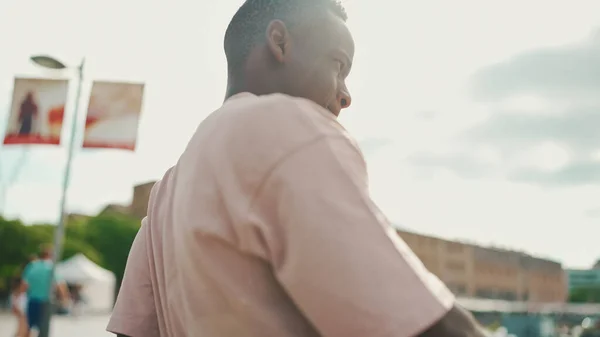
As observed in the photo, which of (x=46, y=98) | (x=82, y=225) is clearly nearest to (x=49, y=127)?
(x=46, y=98)

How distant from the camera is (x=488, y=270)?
312ft

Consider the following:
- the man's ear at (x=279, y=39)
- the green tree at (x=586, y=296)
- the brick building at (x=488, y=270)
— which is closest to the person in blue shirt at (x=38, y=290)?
the man's ear at (x=279, y=39)

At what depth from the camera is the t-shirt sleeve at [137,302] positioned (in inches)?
60.3

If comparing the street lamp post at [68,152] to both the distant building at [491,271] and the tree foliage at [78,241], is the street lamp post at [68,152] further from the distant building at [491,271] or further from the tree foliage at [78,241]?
the distant building at [491,271]

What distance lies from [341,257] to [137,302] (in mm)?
733

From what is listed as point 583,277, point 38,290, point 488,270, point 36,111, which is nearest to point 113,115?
point 36,111

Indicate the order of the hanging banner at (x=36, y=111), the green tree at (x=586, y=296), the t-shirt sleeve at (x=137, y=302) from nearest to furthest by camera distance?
the t-shirt sleeve at (x=137, y=302), the hanging banner at (x=36, y=111), the green tree at (x=586, y=296)

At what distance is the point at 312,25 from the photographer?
1.27 m

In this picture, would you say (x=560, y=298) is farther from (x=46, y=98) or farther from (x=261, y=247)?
(x=261, y=247)

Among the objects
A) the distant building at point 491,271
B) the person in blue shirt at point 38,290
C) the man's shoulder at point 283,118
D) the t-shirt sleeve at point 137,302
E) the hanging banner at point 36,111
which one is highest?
the hanging banner at point 36,111

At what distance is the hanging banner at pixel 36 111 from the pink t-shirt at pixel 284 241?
11.1 metres

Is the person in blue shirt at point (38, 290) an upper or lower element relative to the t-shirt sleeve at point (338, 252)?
lower

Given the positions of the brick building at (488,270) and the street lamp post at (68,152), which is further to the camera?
the brick building at (488,270)

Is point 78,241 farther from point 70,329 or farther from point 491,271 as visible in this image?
point 491,271
